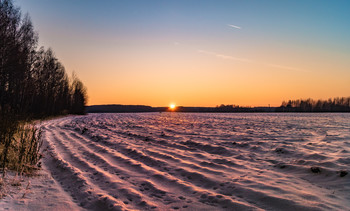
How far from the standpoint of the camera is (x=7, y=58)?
1834 cm

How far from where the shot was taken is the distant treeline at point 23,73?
1733 cm

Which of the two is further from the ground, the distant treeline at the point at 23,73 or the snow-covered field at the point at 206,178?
the distant treeline at the point at 23,73

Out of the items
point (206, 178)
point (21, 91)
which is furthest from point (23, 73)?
point (206, 178)

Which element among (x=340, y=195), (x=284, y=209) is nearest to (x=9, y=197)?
(x=284, y=209)

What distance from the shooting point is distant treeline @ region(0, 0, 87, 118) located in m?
17.3

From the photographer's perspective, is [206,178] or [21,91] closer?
[206,178]

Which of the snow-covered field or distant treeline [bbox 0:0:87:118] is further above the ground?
distant treeline [bbox 0:0:87:118]

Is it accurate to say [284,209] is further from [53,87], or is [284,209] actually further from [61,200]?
[53,87]

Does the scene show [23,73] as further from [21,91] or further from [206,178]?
[206,178]

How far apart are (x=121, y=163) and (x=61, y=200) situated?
7.53ft

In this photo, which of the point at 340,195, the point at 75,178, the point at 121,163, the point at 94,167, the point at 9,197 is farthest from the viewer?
the point at 121,163

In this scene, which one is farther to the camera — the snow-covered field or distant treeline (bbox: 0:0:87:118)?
distant treeline (bbox: 0:0:87:118)

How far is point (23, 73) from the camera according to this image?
2234cm

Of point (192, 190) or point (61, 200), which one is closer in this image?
point (61, 200)
